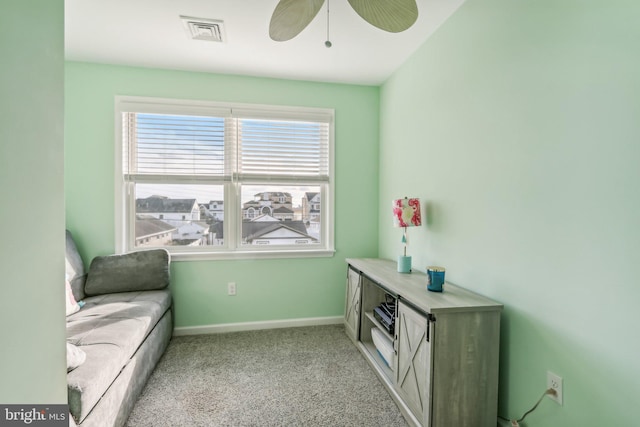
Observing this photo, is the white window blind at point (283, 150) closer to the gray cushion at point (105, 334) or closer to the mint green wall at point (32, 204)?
the gray cushion at point (105, 334)

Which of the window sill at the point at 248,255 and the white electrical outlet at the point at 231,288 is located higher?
the window sill at the point at 248,255

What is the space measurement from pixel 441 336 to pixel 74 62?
3.58 metres

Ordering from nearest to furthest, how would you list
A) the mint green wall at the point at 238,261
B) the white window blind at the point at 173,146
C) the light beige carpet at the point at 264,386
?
the light beige carpet at the point at 264,386 → the mint green wall at the point at 238,261 → the white window blind at the point at 173,146

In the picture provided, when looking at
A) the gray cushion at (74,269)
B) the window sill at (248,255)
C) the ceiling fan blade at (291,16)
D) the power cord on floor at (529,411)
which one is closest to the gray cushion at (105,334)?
the gray cushion at (74,269)

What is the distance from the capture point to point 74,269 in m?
2.41

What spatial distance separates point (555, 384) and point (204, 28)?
2911mm

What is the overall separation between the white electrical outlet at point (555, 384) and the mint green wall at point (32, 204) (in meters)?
1.92

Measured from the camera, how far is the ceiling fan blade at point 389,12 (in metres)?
1.32

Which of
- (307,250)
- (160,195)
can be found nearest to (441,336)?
(307,250)

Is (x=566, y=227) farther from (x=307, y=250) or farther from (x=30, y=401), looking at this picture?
(x=307, y=250)

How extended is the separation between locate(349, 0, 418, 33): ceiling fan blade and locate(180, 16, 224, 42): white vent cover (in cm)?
119

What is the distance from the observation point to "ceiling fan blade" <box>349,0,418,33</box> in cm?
132

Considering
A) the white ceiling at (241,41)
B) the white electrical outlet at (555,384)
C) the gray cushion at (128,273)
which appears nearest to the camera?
the white electrical outlet at (555,384)

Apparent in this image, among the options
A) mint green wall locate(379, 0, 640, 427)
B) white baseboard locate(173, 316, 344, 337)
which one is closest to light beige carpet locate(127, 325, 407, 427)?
white baseboard locate(173, 316, 344, 337)
